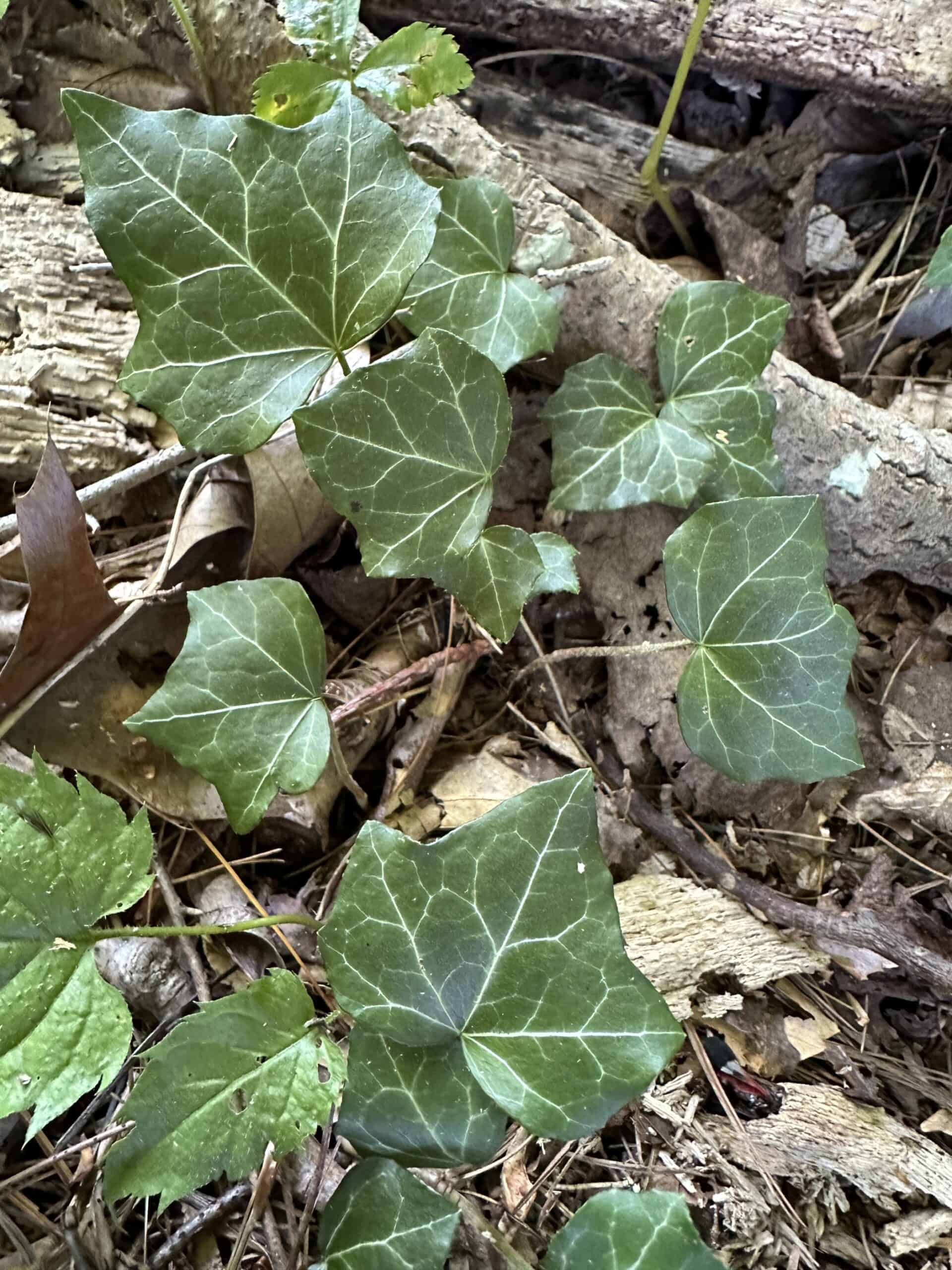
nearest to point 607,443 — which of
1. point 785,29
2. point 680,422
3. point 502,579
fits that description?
point 680,422

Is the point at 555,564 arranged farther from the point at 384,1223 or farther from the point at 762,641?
the point at 384,1223

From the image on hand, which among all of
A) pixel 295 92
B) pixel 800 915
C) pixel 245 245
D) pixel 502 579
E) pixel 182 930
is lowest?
pixel 800 915

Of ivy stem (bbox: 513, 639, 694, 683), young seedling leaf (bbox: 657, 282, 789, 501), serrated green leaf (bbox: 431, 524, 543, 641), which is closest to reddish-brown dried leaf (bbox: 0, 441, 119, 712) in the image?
serrated green leaf (bbox: 431, 524, 543, 641)

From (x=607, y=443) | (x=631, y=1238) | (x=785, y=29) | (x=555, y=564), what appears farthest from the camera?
(x=785, y=29)

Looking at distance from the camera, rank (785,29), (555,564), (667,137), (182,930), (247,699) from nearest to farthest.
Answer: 1. (182,930)
2. (247,699)
3. (555,564)
4. (785,29)
5. (667,137)

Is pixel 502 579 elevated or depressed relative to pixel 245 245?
depressed

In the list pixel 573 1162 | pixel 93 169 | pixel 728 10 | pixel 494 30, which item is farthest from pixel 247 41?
pixel 573 1162
